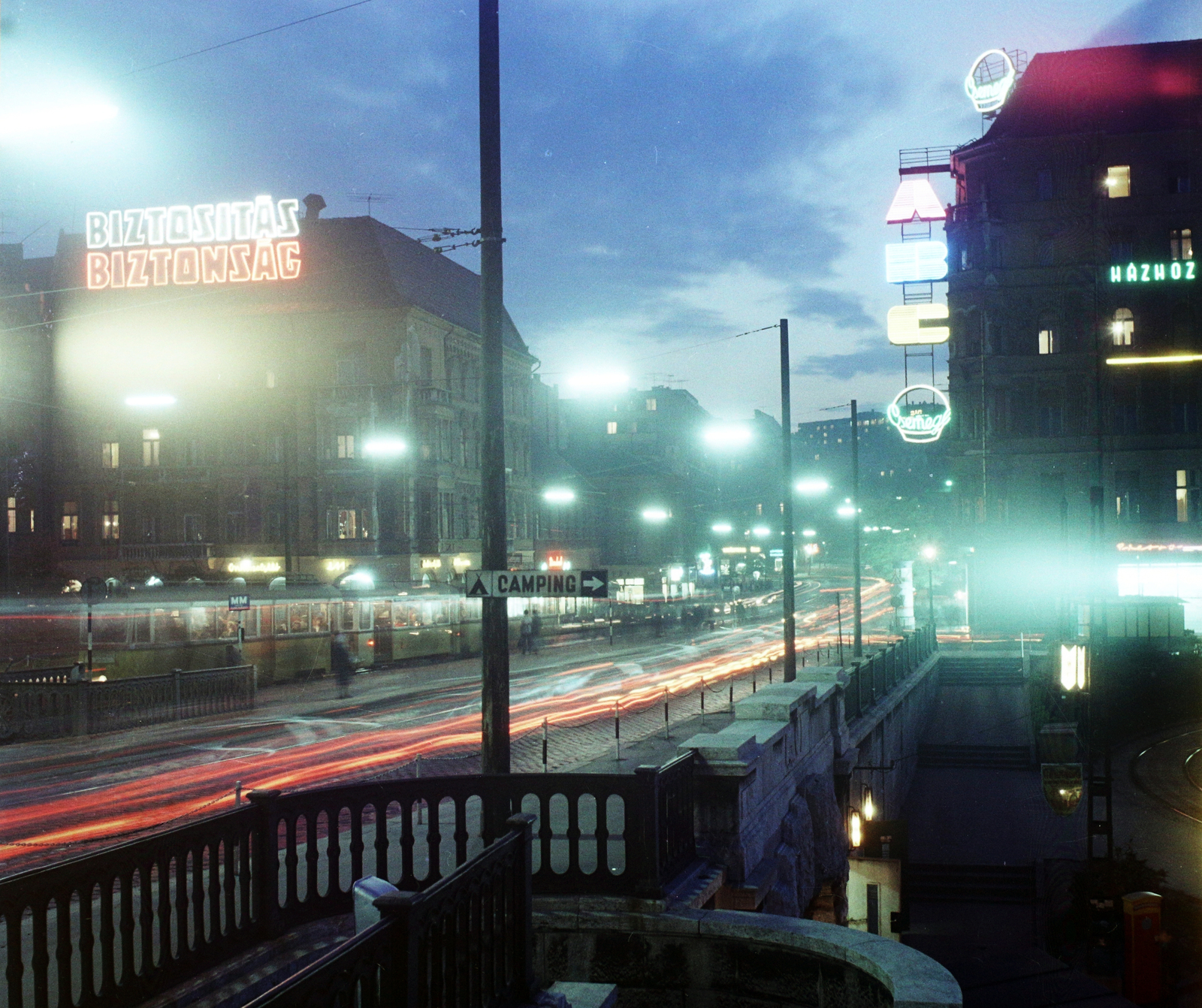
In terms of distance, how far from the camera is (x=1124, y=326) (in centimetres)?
5444

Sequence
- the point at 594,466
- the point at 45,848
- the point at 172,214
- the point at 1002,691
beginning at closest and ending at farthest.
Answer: the point at 45,848, the point at 1002,691, the point at 172,214, the point at 594,466

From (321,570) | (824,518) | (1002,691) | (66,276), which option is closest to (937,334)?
(1002,691)

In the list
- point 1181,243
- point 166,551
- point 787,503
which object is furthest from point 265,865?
point 166,551

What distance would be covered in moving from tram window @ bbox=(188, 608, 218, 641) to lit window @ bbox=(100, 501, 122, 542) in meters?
32.6

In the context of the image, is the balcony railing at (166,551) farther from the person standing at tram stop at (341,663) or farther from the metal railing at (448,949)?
the metal railing at (448,949)

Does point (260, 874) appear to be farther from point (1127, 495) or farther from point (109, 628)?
point (1127, 495)

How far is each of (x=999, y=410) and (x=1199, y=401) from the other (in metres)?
9.27

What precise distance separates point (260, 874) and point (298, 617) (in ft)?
101

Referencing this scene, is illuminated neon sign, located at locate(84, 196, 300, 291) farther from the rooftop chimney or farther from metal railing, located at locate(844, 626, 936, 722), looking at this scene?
metal railing, located at locate(844, 626, 936, 722)

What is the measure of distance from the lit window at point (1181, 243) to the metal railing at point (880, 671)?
2566cm

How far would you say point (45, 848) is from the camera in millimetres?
13914

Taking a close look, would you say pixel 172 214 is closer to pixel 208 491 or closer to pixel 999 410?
pixel 208 491

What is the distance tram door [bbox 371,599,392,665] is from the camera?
39.9 meters

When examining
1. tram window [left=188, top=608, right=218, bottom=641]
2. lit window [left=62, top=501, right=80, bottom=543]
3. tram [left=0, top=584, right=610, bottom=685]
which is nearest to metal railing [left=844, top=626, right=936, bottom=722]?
tram [left=0, top=584, right=610, bottom=685]
